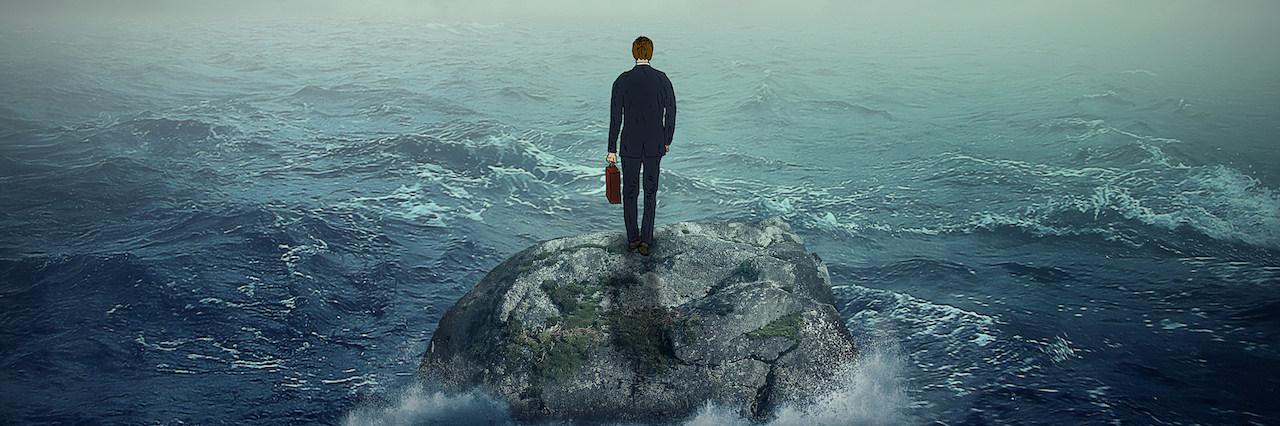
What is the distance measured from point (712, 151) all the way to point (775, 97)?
23.9 feet

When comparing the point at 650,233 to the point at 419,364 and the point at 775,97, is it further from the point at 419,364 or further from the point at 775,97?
the point at 775,97

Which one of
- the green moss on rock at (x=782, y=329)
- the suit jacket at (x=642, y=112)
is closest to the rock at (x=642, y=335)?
the green moss on rock at (x=782, y=329)

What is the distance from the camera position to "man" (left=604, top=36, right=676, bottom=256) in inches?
239

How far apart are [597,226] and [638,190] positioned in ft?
15.9

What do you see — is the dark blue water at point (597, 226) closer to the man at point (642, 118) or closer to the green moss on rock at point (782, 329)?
the green moss on rock at point (782, 329)

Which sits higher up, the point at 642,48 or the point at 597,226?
the point at 642,48

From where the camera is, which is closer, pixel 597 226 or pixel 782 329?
pixel 782 329

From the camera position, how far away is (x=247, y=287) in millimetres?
8602

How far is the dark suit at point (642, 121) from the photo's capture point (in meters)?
6.07

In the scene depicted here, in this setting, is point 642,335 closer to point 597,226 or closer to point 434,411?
point 434,411

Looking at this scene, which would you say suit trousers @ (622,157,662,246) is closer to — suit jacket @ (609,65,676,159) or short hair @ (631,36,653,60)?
suit jacket @ (609,65,676,159)

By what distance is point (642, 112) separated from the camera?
6.15 meters

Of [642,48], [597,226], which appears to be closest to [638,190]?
[642,48]

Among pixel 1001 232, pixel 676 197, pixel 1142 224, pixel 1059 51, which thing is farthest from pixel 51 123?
pixel 1059 51
